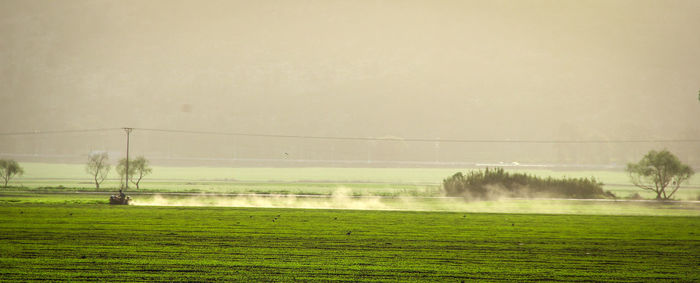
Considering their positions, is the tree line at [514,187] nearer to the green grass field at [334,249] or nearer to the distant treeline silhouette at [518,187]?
the distant treeline silhouette at [518,187]

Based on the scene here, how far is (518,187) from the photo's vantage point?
62.0 metres

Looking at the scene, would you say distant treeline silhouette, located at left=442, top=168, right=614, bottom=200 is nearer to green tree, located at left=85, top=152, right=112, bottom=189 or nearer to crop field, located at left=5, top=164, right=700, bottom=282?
crop field, located at left=5, top=164, right=700, bottom=282

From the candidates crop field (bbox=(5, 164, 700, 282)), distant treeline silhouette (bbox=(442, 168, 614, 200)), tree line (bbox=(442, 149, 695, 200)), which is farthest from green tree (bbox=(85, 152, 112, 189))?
crop field (bbox=(5, 164, 700, 282))

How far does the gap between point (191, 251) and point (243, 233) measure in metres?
5.36

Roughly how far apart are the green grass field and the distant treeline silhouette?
28574 mm

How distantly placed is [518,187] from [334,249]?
45429 mm

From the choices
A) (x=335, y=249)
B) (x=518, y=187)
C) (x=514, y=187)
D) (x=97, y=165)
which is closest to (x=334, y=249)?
(x=335, y=249)

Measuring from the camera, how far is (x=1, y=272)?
14961 millimetres

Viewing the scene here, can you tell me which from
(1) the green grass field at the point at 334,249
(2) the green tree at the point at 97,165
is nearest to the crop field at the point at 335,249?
(1) the green grass field at the point at 334,249

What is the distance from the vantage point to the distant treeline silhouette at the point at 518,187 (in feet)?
200

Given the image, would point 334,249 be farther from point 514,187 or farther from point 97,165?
point 97,165

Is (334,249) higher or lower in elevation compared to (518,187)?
lower

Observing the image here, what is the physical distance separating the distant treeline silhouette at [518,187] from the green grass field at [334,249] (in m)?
28.6

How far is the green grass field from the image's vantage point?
15.5 meters
